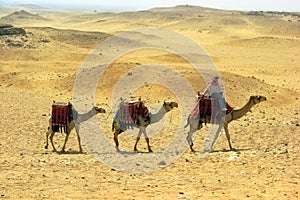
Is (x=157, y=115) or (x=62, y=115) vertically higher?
(x=157, y=115)

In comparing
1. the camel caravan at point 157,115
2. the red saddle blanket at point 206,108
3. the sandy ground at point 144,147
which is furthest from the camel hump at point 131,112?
the red saddle blanket at point 206,108

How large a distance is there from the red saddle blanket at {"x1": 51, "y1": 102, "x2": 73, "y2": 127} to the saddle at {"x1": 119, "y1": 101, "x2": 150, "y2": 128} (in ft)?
4.78

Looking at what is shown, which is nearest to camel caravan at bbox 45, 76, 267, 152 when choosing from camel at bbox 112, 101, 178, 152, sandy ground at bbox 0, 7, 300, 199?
camel at bbox 112, 101, 178, 152

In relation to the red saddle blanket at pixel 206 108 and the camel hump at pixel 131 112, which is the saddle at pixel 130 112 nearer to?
the camel hump at pixel 131 112

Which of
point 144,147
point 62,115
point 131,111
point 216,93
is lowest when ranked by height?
point 144,147

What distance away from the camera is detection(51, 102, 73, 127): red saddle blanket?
14.2 metres

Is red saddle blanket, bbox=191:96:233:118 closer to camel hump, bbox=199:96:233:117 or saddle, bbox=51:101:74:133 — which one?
camel hump, bbox=199:96:233:117

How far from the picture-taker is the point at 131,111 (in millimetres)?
13961

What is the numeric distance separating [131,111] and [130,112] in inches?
1.6

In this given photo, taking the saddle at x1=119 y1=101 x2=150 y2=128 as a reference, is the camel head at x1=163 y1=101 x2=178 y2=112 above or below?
above

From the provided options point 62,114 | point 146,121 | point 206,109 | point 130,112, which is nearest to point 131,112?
point 130,112

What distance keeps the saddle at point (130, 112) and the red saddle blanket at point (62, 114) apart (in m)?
1.46

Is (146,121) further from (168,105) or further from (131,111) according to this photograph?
(168,105)

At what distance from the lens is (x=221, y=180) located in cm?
1047
